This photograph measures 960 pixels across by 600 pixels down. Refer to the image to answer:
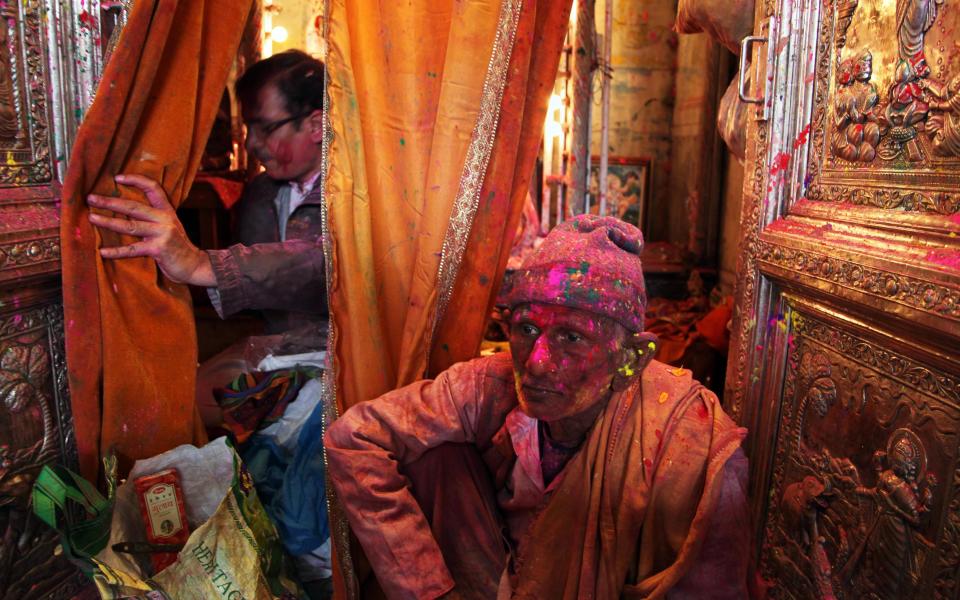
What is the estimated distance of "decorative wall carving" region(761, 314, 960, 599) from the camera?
1451mm

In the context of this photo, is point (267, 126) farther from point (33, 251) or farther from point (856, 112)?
point (856, 112)

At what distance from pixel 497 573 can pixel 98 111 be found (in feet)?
4.99

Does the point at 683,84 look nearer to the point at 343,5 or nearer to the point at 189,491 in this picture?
the point at 343,5

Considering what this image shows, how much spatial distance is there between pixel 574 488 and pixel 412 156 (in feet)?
3.29

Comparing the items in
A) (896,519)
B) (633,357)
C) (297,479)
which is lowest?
(297,479)

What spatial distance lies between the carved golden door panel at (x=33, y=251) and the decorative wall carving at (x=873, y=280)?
193 centimetres

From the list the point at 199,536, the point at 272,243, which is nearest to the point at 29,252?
the point at 272,243

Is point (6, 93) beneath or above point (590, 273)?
above

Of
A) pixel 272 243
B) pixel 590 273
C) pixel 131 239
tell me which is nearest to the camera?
pixel 590 273

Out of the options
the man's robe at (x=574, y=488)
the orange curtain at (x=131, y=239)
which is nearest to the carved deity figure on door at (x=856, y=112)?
the man's robe at (x=574, y=488)

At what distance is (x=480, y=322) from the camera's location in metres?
2.05

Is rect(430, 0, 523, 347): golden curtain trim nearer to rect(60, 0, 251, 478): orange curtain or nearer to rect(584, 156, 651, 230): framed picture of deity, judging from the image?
rect(60, 0, 251, 478): orange curtain

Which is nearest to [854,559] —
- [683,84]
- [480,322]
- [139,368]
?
[480,322]

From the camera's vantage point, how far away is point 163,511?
73.7 inches
